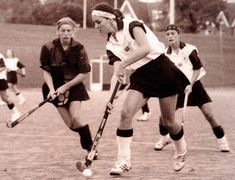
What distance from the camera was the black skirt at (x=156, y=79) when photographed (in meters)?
6.79

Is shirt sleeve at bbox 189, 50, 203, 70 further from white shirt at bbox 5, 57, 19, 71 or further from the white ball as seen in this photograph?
white shirt at bbox 5, 57, 19, 71

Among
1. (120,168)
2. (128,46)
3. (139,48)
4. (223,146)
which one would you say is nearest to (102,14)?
(128,46)

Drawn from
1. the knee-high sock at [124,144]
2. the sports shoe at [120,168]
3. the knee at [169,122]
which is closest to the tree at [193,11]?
the knee at [169,122]

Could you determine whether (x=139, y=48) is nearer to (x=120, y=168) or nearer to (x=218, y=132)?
(x=120, y=168)

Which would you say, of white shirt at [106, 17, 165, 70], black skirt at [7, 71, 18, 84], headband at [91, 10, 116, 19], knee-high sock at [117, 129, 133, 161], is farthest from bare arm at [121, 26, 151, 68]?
black skirt at [7, 71, 18, 84]

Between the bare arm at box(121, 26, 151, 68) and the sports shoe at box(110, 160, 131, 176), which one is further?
the sports shoe at box(110, 160, 131, 176)

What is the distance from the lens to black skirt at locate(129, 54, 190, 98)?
679cm

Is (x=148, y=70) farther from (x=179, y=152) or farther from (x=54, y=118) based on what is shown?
(x=54, y=118)

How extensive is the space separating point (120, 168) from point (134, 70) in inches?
39.4

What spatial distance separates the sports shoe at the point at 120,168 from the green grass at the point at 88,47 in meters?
32.0

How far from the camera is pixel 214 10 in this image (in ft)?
210

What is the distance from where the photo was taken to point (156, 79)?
679 cm

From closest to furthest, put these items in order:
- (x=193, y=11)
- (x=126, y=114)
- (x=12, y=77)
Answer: (x=126, y=114), (x=12, y=77), (x=193, y=11)

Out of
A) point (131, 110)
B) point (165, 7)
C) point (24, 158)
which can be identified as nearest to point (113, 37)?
point (131, 110)
